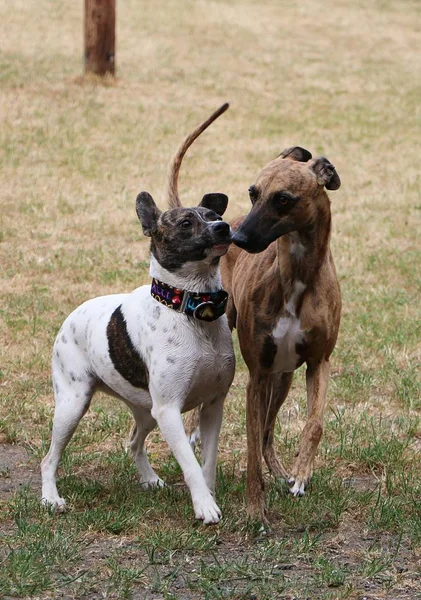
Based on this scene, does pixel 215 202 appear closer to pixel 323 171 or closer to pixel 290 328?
pixel 323 171

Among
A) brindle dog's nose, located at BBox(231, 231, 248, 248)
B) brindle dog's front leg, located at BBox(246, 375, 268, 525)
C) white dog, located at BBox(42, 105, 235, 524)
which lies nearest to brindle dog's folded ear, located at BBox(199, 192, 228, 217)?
white dog, located at BBox(42, 105, 235, 524)

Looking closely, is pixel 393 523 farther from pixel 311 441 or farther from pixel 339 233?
pixel 339 233

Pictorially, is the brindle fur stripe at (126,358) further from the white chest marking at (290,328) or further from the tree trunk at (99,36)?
the tree trunk at (99,36)

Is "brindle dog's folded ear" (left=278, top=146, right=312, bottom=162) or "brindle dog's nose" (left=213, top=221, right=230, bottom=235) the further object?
"brindle dog's folded ear" (left=278, top=146, right=312, bottom=162)

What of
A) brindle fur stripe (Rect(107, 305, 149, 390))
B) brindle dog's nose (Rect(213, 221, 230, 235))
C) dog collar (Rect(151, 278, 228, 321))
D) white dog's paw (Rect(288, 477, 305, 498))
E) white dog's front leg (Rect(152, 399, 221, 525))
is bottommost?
white dog's paw (Rect(288, 477, 305, 498))

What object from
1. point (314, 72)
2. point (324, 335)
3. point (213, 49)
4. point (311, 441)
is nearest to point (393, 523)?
point (311, 441)

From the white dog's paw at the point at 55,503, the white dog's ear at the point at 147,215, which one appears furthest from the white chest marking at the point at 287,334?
the white dog's paw at the point at 55,503

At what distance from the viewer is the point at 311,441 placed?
5133 millimetres

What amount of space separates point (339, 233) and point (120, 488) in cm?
703

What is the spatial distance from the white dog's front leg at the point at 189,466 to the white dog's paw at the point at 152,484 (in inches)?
32.5

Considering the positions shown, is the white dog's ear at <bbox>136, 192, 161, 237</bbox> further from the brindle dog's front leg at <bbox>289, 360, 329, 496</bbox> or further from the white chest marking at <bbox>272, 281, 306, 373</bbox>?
the brindle dog's front leg at <bbox>289, 360, 329, 496</bbox>

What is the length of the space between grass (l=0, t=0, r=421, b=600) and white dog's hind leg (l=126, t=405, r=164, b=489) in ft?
0.36

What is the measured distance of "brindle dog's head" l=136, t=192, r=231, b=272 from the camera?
5043 millimetres

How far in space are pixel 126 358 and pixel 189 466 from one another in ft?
2.39
